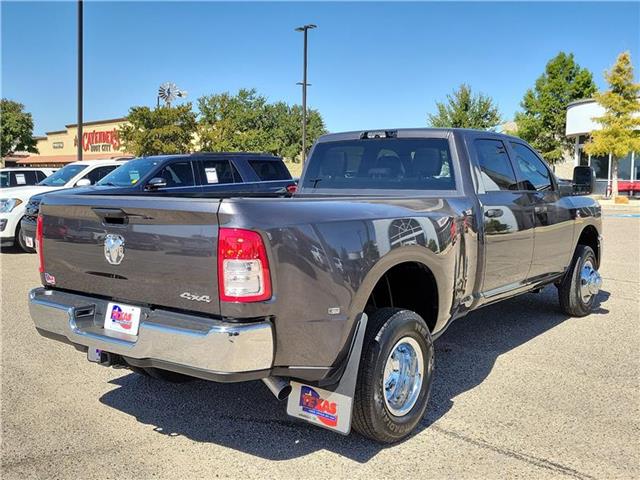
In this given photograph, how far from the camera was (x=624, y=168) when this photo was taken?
105ft

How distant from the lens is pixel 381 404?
3.33 m

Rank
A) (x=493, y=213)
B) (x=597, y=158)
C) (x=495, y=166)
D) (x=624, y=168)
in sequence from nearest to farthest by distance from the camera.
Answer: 1. (x=493, y=213)
2. (x=495, y=166)
3. (x=624, y=168)
4. (x=597, y=158)

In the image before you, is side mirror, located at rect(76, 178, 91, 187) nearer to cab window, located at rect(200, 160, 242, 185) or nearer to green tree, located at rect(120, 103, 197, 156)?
cab window, located at rect(200, 160, 242, 185)

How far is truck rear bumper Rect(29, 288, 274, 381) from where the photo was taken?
2779mm

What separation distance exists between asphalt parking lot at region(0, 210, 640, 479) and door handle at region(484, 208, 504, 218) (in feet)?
4.10

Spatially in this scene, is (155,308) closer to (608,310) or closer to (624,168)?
(608,310)

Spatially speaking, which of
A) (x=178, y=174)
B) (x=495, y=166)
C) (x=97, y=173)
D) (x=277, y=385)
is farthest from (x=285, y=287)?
(x=97, y=173)

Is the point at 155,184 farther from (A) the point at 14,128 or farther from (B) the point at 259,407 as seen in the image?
(A) the point at 14,128

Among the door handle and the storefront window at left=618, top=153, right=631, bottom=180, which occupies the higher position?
the storefront window at left=618, top=153, right=631, bottom=180

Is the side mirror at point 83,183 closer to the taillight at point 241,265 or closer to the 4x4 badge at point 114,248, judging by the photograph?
the 4x4 badge at point 114,248

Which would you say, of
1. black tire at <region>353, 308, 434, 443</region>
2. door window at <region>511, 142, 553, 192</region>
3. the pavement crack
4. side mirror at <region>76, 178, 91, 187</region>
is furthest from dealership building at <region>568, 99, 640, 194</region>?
black tire at <region>353, 308, 434, 443</region>

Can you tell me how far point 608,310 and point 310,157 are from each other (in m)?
3.97

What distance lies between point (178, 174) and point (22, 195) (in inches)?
136

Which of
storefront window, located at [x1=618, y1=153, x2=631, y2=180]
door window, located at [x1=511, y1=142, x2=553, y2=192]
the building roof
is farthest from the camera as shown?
the building roof
